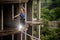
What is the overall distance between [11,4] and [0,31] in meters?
1.32

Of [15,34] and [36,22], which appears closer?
[15,34]

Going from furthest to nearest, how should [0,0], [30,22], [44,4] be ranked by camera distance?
[44,4], [30,22], [0,0]

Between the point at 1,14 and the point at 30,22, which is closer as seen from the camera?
the point at 1,14

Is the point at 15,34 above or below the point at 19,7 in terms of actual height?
below

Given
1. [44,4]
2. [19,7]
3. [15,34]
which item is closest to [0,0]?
[19,7]

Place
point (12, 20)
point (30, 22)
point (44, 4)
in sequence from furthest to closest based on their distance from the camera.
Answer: point (44, 4), point (30, 22), point (12, 20)

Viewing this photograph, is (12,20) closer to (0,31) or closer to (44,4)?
(0,31)

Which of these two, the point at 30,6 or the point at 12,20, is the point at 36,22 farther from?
the point at 12,20

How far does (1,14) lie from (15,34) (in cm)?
140

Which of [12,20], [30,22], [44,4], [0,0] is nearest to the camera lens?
[0,0]

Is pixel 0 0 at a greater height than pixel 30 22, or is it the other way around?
pixel 0 0

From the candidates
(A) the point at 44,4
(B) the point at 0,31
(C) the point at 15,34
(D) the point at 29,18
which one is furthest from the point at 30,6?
(A) the point at 44,4

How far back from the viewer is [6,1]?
1127 cm

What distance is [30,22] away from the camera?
50.5 ft
